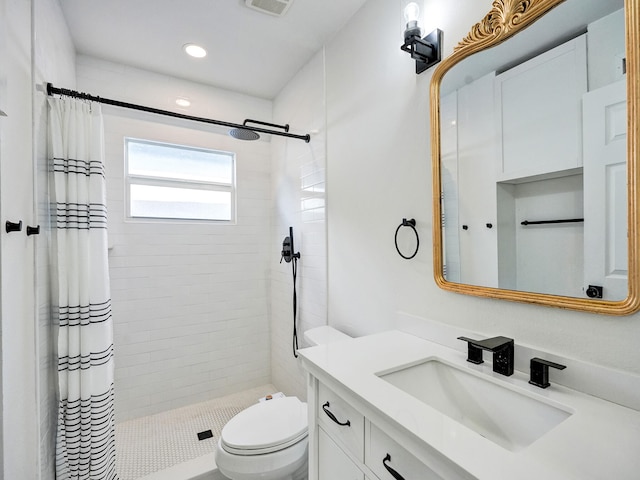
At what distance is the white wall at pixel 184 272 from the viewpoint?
7.50ft

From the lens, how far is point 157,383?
94.3 inches

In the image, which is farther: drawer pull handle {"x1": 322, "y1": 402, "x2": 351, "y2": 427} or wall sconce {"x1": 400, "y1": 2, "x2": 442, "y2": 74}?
wall sconce {"x1": 400, "y1": 2, "x2": 442, "y2": 74}

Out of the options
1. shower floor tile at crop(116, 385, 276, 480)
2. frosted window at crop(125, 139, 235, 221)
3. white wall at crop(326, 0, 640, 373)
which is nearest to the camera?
white wall at crop(326, 0, 640, 373)

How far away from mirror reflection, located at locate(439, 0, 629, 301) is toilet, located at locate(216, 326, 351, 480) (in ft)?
3.55

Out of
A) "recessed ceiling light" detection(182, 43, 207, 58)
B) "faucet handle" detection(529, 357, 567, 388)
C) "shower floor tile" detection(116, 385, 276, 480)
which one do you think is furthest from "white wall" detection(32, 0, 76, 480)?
"faucet handle" detection(529, 357, 567, 388)

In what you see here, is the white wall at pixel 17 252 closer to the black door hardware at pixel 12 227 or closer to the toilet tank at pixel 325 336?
the black door hardware at pixel 12 227

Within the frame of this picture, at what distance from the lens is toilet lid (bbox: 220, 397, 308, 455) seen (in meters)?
1.41

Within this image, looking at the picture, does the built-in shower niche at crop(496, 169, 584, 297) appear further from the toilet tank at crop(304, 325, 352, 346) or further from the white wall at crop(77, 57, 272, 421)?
the white wall at crop(77, 57, 272, 421)

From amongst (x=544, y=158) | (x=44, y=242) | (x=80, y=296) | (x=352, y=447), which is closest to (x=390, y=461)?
(x=352, y=447)

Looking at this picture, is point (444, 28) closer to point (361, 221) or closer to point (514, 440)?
point (361, 221)

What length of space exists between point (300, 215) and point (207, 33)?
1.36 m

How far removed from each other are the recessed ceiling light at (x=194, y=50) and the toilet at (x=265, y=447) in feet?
7.85

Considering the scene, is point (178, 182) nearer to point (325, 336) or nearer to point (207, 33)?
point (207, 33)

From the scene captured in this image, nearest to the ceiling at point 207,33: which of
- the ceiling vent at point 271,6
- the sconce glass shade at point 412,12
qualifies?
the ceiling vent at point 271,6
